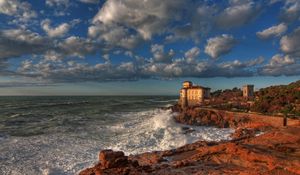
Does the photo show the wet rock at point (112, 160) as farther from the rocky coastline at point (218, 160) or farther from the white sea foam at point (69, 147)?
the white sea foam at point (69, 147)

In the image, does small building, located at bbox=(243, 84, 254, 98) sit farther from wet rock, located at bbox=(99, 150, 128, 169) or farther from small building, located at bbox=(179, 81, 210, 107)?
wet rock, located at bbox=(99, 150, 128, 169)

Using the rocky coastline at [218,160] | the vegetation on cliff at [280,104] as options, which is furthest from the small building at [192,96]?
the rocky coastline at [218,160]

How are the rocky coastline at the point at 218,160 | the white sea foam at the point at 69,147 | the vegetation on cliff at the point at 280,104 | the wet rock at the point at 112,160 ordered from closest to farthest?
the rocky coastline at the point at 218,160 → the wet rock at the point at 112,160 → the white sea foam at the point at 69,147 → the vegetation on cliff at the point at 280,104

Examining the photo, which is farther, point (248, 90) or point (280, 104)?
point (248, 90)

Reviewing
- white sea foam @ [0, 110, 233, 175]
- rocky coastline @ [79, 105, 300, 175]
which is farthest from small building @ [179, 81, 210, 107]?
rocky coastline @ [79, 105, 300, 175]

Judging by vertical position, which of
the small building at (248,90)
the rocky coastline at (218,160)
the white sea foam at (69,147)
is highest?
the small building at (248,90)

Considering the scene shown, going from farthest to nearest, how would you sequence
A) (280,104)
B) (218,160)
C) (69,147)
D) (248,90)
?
1. (248,90)
2. (280,104)
3. (69,147)
4. (218,160)

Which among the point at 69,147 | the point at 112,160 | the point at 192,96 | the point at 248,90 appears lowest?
the point at 69,147

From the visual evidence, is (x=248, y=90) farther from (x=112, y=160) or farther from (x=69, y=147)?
(x=112, y=160)

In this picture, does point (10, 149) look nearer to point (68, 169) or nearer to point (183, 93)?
point (68, 169)

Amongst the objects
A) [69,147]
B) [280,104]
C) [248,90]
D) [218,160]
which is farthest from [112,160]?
[248,90]

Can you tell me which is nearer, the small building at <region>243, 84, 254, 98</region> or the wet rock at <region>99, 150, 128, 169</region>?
the wet rock at <region>99, 150, 128, 169</region>

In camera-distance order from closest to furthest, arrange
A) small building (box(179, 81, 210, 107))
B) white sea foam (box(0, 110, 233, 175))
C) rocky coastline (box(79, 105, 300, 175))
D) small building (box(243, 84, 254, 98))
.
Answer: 1. rocky coastline (box(79, 105, 300, 175))
2. white sea foam (box(0, 110, 233, 175))
3. small building (box(179, 81, 210, 107))
4. small building (box(243, 84, 254, 98))

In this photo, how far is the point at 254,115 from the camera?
4275 centimetres
